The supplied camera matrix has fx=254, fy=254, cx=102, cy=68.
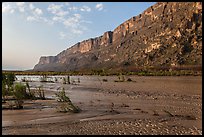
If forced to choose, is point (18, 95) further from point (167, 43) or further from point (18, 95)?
point (167, 43)

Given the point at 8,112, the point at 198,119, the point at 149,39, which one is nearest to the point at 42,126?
the point at 8,112

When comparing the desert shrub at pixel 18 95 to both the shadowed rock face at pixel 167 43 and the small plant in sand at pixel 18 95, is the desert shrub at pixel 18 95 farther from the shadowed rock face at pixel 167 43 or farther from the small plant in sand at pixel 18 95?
the shadowed rock face at pixel 167 43

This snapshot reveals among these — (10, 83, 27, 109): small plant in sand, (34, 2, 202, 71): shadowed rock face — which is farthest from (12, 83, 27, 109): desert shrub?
(34, 2, 202, 71): shadowed rock face

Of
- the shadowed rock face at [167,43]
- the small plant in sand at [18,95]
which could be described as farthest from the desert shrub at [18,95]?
the shadowed rock face at [167,43]

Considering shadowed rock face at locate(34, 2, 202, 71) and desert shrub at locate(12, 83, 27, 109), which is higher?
shadowed rock face at locate(34, 2, 202, 71)

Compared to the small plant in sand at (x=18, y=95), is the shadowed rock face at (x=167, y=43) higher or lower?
higher

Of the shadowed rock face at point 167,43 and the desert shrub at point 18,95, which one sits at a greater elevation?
the shadowed rock face at point 167,43

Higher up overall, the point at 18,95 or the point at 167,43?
the point at 167,43

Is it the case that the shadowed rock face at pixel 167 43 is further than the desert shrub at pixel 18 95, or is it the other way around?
the shadowed rock face at pixel 167 43

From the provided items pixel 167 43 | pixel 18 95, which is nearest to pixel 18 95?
pixel 18 95

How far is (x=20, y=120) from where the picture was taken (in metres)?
9.05

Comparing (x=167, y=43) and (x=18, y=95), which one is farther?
(x=167, y=43)

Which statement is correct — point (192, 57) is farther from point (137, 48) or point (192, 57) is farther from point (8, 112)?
point (8, 112)

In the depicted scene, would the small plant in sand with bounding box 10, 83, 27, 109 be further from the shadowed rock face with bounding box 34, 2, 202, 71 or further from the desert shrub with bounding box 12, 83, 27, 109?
the shadowed rock face with bounding box 34, 2, 202, 71
